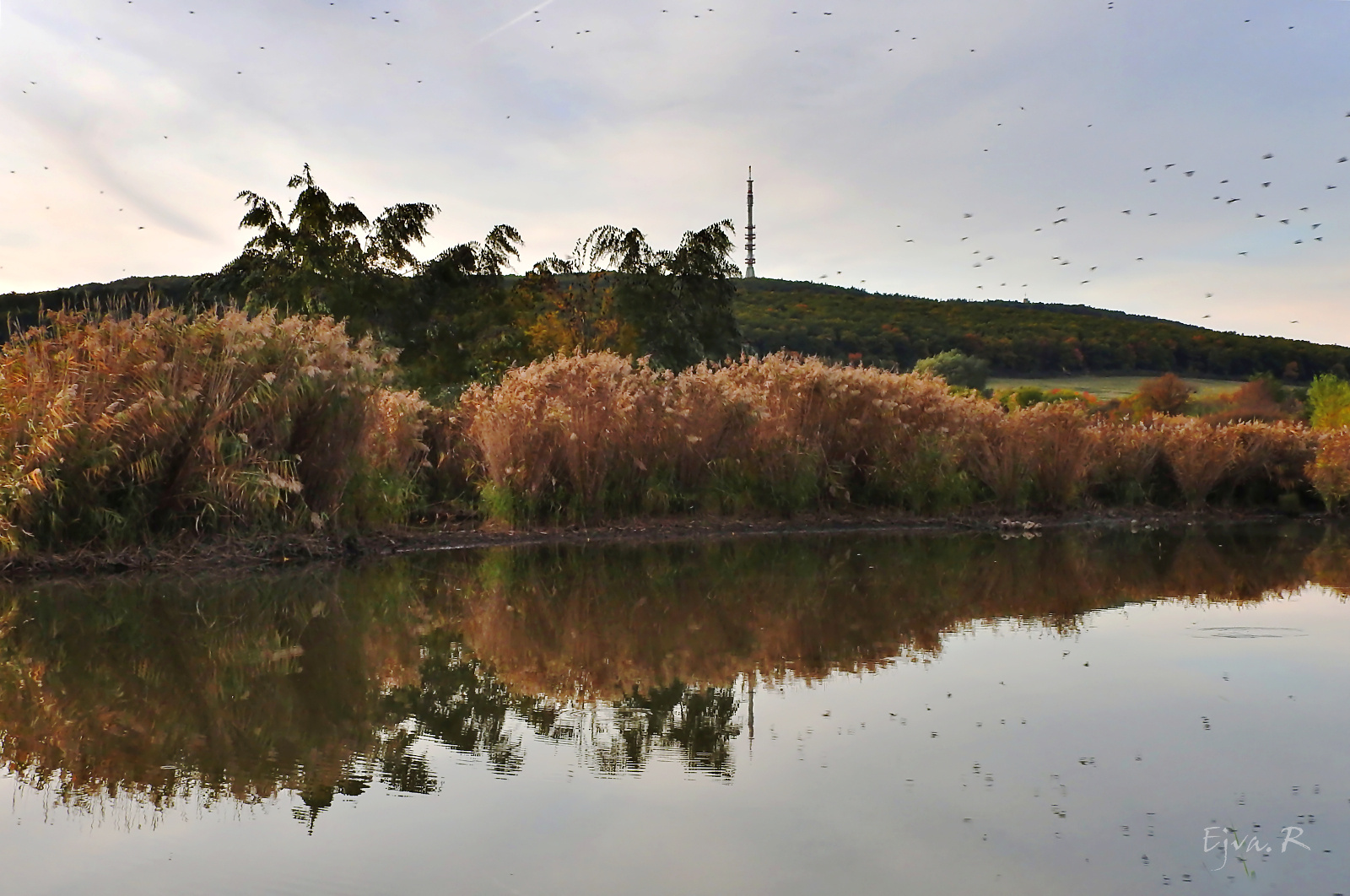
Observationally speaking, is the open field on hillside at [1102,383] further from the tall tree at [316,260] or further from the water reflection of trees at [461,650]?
the water reflection of trees at [461,650]

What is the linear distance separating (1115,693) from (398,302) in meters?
33.2

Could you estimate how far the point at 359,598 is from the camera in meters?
9.58

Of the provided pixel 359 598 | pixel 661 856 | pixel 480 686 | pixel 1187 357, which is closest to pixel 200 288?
pixel 359 598

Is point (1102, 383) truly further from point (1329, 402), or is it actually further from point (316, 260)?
point (316, 260)

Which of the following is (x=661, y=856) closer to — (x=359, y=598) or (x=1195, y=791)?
(x=1195, y=791)

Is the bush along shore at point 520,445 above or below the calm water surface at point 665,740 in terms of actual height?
above

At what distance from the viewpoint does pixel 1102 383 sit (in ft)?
184

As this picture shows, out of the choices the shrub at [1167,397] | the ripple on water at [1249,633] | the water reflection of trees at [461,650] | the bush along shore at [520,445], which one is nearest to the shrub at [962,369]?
the shrub at [1167,397]

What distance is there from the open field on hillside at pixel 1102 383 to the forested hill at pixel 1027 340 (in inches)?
42.1

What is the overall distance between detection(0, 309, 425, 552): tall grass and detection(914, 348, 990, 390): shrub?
1575 inches

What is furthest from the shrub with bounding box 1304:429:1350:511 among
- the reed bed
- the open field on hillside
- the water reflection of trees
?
the open field on hillside

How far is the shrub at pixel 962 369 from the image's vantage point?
51094 millimetres

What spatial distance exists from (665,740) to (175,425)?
7.45 m

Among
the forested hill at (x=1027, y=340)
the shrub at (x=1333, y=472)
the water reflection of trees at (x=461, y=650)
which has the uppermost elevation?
the forested hill at (x=1027, y=340)
